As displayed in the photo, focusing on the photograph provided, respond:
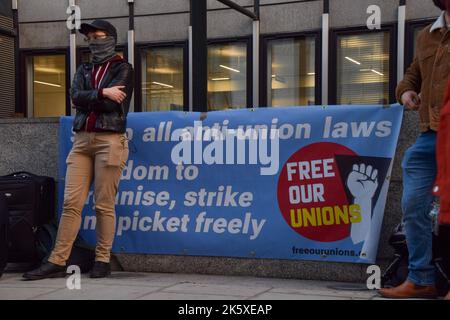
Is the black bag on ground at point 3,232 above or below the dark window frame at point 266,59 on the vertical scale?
below

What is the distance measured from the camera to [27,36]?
15305 millimetres

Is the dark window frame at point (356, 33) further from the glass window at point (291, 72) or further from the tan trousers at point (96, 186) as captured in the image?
the tan trousers at point (96, 186)

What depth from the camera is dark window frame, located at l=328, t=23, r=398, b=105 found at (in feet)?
43.2

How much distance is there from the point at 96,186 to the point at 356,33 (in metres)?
9.45

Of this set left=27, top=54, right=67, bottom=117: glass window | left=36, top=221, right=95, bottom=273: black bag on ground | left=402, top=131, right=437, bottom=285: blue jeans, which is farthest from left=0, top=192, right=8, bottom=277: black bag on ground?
left=27, top=54, right=67, bottom=117: glass window

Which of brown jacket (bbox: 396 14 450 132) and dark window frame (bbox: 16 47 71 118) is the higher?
dark window frame (bbox: 16 47 71 118)

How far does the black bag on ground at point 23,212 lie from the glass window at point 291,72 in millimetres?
9068

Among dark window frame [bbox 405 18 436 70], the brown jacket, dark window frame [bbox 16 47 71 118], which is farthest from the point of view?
dark window frame [bbox 16 47 71 118]

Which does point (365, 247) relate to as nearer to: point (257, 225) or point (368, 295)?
point (368, 295)

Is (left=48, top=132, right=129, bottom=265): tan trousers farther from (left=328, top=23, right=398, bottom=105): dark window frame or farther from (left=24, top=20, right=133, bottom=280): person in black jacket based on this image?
(left=328, top=23, right=398, bottom=105): dark window frame

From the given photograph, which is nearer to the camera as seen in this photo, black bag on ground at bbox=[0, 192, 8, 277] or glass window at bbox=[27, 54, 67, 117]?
black bag on ground at bbox=[0, 192, 8, 277]

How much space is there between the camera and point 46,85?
51.4ft

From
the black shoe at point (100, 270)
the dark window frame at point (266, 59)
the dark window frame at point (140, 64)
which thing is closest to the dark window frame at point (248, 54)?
the dark window frame at point (266, 59)

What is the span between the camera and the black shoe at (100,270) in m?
5.19
